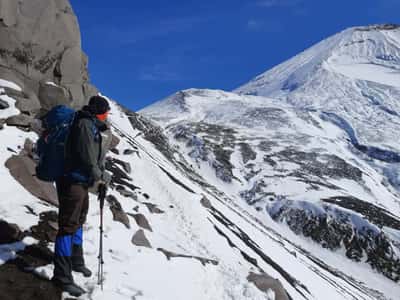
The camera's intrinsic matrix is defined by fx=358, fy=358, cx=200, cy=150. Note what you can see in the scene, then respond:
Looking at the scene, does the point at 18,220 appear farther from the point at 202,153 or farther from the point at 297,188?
the point at 202,153

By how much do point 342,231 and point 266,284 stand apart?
57.7 metres

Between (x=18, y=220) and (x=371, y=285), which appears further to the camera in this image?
(x=371, y=285)

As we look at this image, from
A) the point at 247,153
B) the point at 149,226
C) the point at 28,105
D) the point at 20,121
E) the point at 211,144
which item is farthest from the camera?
the point at 211,144

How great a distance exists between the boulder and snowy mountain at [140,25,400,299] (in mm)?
26248

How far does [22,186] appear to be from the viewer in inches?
453

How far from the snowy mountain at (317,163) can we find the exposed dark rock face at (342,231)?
169 millimetres

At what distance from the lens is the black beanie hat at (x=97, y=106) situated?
7281mm

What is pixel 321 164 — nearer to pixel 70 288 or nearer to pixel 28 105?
pixel 28 105

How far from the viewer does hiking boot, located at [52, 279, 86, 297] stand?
22.4ft

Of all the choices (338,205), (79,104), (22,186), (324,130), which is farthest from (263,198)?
(324,130)

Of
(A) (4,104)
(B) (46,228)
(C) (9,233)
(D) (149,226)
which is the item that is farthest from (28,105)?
(C) (9,233)

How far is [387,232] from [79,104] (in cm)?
5837

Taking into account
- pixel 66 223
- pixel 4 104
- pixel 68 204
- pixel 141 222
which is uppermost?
pixel 4 104

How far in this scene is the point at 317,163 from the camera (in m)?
104
